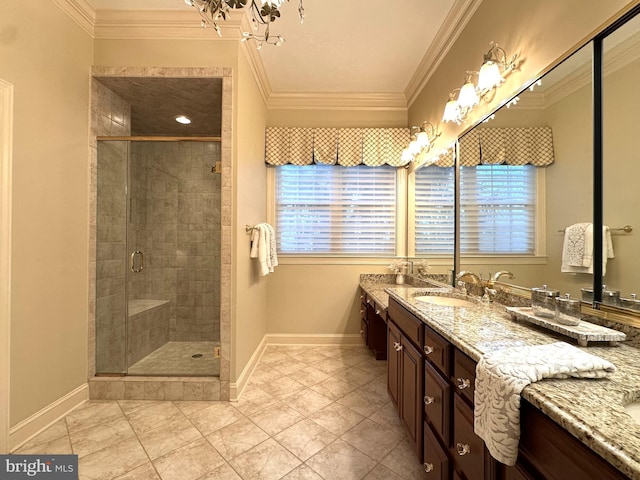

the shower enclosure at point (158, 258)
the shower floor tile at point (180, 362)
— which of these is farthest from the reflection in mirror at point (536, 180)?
the shower floor tile at point (180, 362)

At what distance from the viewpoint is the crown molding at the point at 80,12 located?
192cm

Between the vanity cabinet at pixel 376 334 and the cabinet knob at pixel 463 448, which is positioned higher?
the cabinet knob at pixel 463 448

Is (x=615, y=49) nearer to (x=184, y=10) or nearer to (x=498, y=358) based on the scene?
(x=498, y=358)

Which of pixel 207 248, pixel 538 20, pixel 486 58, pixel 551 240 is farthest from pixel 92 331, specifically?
pixel 538 20

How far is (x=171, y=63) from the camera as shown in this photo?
7.22 feet

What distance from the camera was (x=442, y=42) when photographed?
233 centimetres

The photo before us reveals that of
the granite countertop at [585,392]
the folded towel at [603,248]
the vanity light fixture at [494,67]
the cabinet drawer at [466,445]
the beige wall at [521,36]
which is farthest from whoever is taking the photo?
the vanity light fixture at [494,67]

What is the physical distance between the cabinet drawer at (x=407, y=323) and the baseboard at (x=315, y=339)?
1559 mm

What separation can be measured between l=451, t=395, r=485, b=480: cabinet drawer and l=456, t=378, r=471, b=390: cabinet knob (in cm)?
6

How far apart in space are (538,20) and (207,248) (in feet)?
9.28

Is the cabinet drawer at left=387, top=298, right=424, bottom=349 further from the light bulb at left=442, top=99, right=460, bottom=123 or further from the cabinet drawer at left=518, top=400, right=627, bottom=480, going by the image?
the light bulb at left=442, top=99, right=460, bottom=123

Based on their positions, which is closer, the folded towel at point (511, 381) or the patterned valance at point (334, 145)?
the folded towel at point (511, 381)

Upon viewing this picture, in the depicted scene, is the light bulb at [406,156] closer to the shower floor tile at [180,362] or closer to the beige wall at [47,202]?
the shower floor tile at [180,362]

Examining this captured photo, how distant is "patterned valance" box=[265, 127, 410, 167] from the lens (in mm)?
3287
